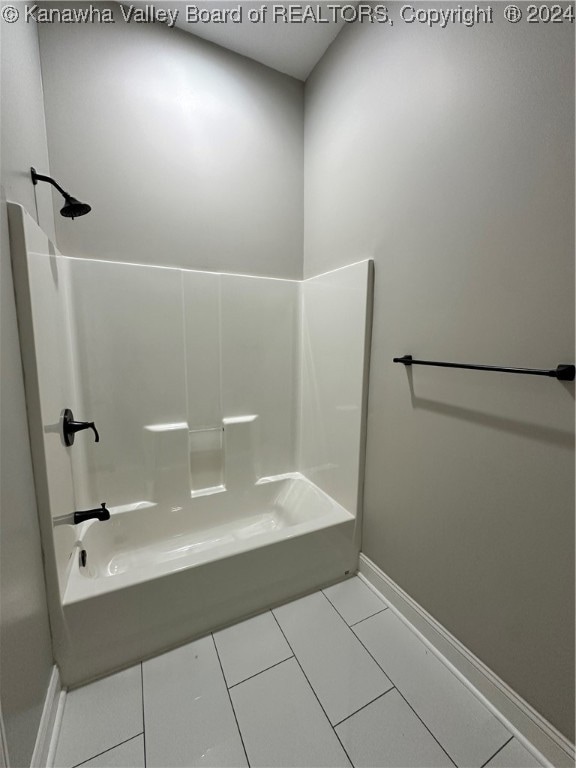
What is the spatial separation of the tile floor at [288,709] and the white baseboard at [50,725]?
2 cm

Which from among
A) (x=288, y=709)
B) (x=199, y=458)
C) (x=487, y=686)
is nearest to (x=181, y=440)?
(x=199, y=458)

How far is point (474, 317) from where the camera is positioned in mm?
1126

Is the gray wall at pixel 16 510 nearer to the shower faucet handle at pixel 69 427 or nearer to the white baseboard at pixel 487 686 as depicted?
the shower faucet handle at pixel 69 427

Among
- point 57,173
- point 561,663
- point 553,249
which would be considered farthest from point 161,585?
point 57,173

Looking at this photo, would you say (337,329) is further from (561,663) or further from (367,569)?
(561,663)

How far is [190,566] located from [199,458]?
72 cm

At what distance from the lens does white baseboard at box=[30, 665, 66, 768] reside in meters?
0.93

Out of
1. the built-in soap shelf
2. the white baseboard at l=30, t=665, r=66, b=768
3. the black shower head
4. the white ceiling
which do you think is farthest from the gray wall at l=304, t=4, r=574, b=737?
the white baseboard at l=30, t=665, r=66, b=768

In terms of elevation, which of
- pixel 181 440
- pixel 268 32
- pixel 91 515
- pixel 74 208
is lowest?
pixel 91 515

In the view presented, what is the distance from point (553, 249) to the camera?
907 millimetres

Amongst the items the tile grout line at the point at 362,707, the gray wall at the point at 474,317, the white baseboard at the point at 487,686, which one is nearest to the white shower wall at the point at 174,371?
the gray wall at the point at 474,317

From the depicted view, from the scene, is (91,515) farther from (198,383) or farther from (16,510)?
(198,383)

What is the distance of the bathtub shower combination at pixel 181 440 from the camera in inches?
46.7

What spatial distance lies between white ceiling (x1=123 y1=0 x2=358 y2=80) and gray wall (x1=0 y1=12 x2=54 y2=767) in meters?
0.91
